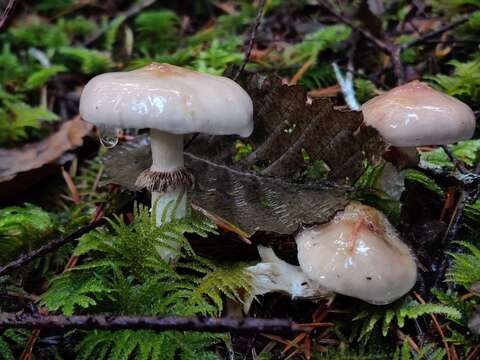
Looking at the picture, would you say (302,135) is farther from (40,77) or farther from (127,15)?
(127,15)

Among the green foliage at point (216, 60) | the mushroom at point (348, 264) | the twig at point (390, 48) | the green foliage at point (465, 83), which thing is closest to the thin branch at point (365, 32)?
the twig at point (390, 48)

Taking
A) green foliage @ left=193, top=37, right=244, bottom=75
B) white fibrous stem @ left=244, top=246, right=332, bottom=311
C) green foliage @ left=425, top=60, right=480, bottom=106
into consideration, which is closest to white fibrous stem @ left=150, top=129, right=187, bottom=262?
white fibrous stem @ left=244, top=246, right=332, bottom=311

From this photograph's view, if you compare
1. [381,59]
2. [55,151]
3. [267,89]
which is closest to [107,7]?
[55,151]

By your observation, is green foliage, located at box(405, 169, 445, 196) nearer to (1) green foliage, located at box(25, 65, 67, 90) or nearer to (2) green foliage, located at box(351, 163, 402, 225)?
(2) green foliage, located at box(351, 163, 402, 225)

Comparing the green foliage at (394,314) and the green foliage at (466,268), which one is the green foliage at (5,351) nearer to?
the green foliage at (394,314)

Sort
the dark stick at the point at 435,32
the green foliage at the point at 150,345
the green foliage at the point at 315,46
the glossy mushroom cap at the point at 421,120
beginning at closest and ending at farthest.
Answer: the green foliage at the point at 150,345 → the glossy mushroom cap at the point at 421,120 → the dark stick at the point at 435,32 → the green foliage at the point at 315,46

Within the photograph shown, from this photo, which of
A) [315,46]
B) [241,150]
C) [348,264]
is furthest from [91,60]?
[348,264]

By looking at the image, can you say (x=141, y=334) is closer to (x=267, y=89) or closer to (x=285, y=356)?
(x=285, y=356)
